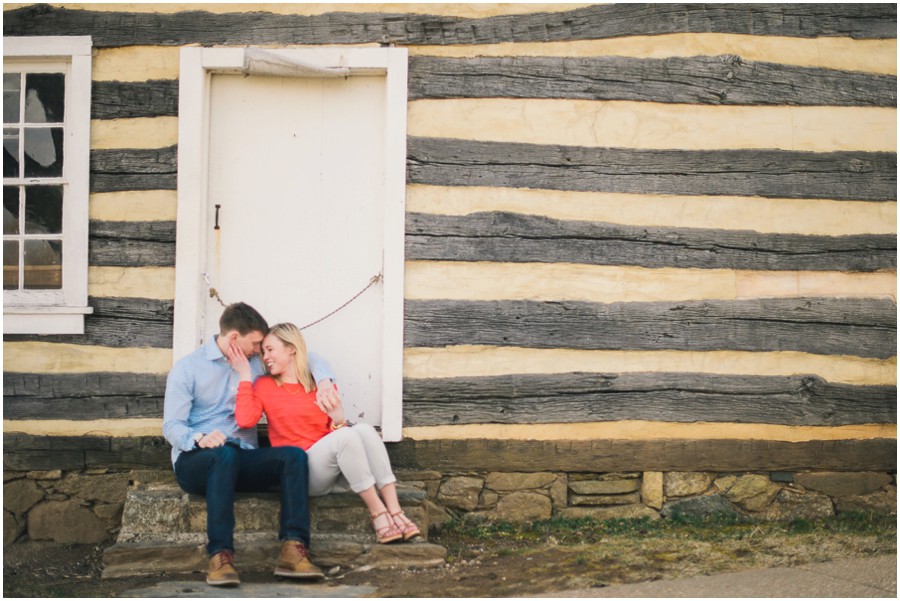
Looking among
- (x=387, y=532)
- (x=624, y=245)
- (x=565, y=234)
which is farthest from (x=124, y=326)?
(x=624, y=245)

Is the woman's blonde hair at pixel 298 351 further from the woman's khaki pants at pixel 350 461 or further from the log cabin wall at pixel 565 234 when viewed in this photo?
the log cabin wall at pixel 565 234

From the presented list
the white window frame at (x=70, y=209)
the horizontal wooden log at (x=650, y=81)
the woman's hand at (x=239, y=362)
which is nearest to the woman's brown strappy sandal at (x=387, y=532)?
the woman's hand at (x=239, y=362)

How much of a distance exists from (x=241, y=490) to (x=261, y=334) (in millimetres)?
877

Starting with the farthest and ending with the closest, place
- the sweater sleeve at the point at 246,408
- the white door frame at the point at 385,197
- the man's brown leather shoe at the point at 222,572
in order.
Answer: the white door frame at the point at 385,197 → the sweater sleeve at the point at 246,408 → the man's brown leather shoe at the point at 222,572

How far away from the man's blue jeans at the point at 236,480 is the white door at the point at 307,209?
943mm

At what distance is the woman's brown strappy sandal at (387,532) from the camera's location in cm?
544

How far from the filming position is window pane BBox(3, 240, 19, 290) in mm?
6293

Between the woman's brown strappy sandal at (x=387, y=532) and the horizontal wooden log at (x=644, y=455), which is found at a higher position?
the horizontal wooden log at (x=644, y=455)

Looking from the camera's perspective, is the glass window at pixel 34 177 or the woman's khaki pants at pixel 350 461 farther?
the glass window at pixel 34 177

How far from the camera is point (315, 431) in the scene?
568 centimetres

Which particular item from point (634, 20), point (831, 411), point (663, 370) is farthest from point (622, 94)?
point (831, 411)

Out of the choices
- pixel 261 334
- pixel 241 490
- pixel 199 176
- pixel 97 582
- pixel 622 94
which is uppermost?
pixel 622 94

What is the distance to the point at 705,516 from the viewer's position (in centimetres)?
628

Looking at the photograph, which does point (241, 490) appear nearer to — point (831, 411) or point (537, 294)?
point (537, 294)
